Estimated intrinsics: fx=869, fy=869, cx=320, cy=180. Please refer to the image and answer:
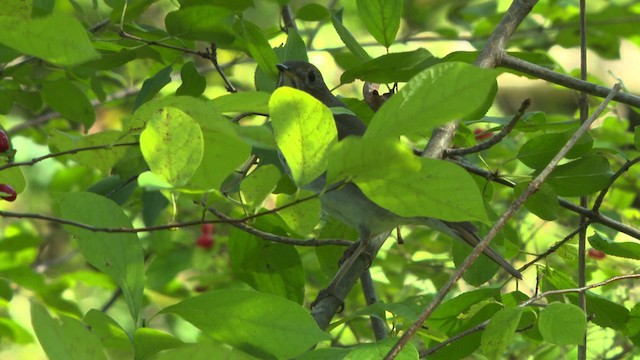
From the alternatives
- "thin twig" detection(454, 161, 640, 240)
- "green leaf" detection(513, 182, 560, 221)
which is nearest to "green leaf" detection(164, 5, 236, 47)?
"thin twig" detection(454, 161, 640, 240)

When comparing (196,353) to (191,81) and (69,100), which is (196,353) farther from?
(69,100)

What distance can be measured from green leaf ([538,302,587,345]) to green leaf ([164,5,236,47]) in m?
0.79

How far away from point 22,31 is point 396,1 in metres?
0.87

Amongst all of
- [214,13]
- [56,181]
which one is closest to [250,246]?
[214,13]

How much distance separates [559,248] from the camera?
179cm

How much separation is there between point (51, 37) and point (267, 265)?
0.90m

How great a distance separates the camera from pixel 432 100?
0.87m

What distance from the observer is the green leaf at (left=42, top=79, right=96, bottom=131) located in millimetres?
1977

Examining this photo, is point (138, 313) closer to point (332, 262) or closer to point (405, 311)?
point (405, 311)

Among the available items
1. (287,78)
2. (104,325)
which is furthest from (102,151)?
(287,78)

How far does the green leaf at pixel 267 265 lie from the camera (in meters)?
1.71

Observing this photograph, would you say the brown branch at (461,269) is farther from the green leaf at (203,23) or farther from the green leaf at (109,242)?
the green leaf at (203,23)

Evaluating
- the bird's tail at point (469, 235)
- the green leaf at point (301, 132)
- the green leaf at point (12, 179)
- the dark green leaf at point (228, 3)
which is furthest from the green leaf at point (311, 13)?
the green leaf at point (301, 132)

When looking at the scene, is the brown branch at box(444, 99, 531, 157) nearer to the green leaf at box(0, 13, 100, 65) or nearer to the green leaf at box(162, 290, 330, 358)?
the green leaf at box(162, 290, 330, 358)
